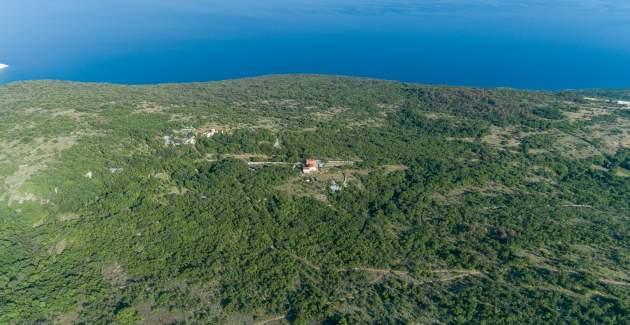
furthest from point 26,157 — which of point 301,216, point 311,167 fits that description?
point 311,167

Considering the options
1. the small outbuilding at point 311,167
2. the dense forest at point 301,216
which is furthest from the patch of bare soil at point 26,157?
the small outbuilding at point 311,167

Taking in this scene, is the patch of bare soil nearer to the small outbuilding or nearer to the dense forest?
the dense forest

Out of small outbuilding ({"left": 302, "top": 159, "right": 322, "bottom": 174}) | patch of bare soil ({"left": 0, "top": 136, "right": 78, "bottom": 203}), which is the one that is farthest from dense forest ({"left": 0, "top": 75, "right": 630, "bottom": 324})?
small outbuilding ({"left": 302, "top": 159, "right": 322, "bottom": 174})

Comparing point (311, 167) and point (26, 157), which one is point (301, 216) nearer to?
point (311, 167)

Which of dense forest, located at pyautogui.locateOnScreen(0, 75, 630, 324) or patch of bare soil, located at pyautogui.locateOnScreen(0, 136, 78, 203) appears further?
patch of bare soil, located at pyautogui.locateOnScreen(0, 136, 78, 203)

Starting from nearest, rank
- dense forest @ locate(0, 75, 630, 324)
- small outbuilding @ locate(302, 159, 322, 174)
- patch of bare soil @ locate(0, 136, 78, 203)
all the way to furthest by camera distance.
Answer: dense forest @ locate(0, 75, 630, 324), patch of bare soil @ locate(0, 136, 78, 203), small outbuilding @ locate(302, 159, 322, 174)

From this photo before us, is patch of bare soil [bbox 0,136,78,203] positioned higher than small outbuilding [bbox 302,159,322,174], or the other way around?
patch of bare soil [bbox 0,136,78,203]

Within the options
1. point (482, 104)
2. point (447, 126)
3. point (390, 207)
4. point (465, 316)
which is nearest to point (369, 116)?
point (447, 126)

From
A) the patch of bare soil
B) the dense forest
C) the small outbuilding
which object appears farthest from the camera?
the small outbuilding

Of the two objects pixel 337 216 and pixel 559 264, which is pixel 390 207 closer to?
pixel 337 216
